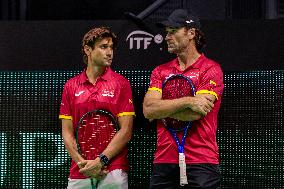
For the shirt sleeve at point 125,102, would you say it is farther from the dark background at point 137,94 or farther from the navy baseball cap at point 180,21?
the navy baseball cap at point 180,21

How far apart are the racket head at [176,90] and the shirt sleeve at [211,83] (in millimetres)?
82

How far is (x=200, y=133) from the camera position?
16.3 ft

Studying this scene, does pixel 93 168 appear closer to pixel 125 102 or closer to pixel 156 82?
pixel 125 102

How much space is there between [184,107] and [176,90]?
315 millimetres

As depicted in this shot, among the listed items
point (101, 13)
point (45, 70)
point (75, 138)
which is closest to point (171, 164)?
point (75, 138)

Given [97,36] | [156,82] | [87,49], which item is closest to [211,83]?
[156,82]

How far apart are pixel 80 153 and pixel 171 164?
2.67 feet

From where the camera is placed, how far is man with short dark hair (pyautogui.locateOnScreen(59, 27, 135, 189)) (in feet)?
17.0

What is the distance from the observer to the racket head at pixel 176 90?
16.5ft

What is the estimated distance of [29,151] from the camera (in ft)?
19.9

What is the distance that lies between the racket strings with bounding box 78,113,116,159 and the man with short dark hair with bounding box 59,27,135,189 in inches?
2.8

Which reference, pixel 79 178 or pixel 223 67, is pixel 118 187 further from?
pixel 223 67

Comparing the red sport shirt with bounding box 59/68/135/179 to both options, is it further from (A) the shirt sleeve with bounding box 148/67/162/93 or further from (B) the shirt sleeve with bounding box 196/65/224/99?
(B) the shirt sleeve with bounding box 196/65/224/99

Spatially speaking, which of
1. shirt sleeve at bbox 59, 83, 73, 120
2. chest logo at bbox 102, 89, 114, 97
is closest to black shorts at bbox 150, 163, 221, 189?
chest logo at bbox 102, 89, 114, 97
